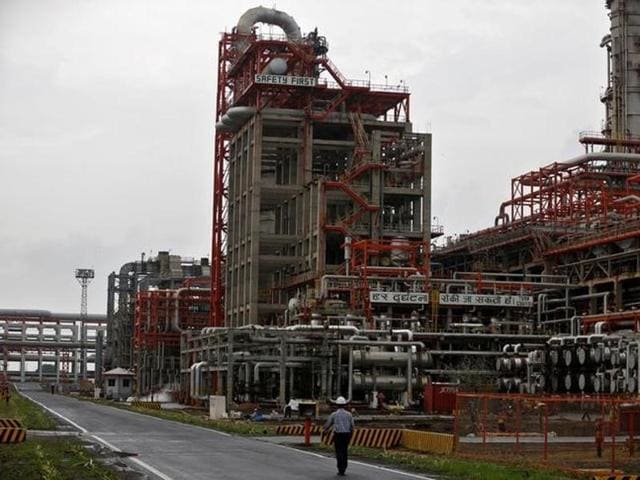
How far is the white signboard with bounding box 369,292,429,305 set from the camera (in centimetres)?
8081

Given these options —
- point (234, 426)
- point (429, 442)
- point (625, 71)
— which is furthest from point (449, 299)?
point (625, 71)

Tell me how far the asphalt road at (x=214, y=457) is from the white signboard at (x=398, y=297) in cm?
3346

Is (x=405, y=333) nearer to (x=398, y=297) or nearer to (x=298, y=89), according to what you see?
(x=398, y=297)

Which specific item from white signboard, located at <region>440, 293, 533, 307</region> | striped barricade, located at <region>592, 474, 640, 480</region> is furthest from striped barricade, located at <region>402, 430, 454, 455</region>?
white signboard, located at <region>440, 293, 533, 307</region>

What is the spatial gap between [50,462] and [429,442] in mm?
13668

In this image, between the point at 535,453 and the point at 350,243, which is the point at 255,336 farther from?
the point at 535,453

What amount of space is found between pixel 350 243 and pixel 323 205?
10007 millimetres

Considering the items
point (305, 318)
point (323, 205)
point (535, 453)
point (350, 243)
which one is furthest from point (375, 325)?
point (535, 453)

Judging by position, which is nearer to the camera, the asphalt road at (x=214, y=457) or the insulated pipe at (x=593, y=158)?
the asphalt road at (x=214, y=457)

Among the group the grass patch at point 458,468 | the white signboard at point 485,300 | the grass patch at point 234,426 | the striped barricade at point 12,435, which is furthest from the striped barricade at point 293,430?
the white signboard at point 485,300

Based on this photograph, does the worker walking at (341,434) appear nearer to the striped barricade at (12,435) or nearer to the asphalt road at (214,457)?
the asphalt road at (214,457)

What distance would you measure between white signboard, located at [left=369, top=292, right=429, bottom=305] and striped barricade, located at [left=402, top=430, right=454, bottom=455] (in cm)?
4146

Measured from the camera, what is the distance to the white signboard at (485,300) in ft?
266

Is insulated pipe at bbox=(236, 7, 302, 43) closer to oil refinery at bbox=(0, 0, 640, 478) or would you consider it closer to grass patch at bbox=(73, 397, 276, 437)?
oil refinery at bbox=(0, 0, 640, 478)
